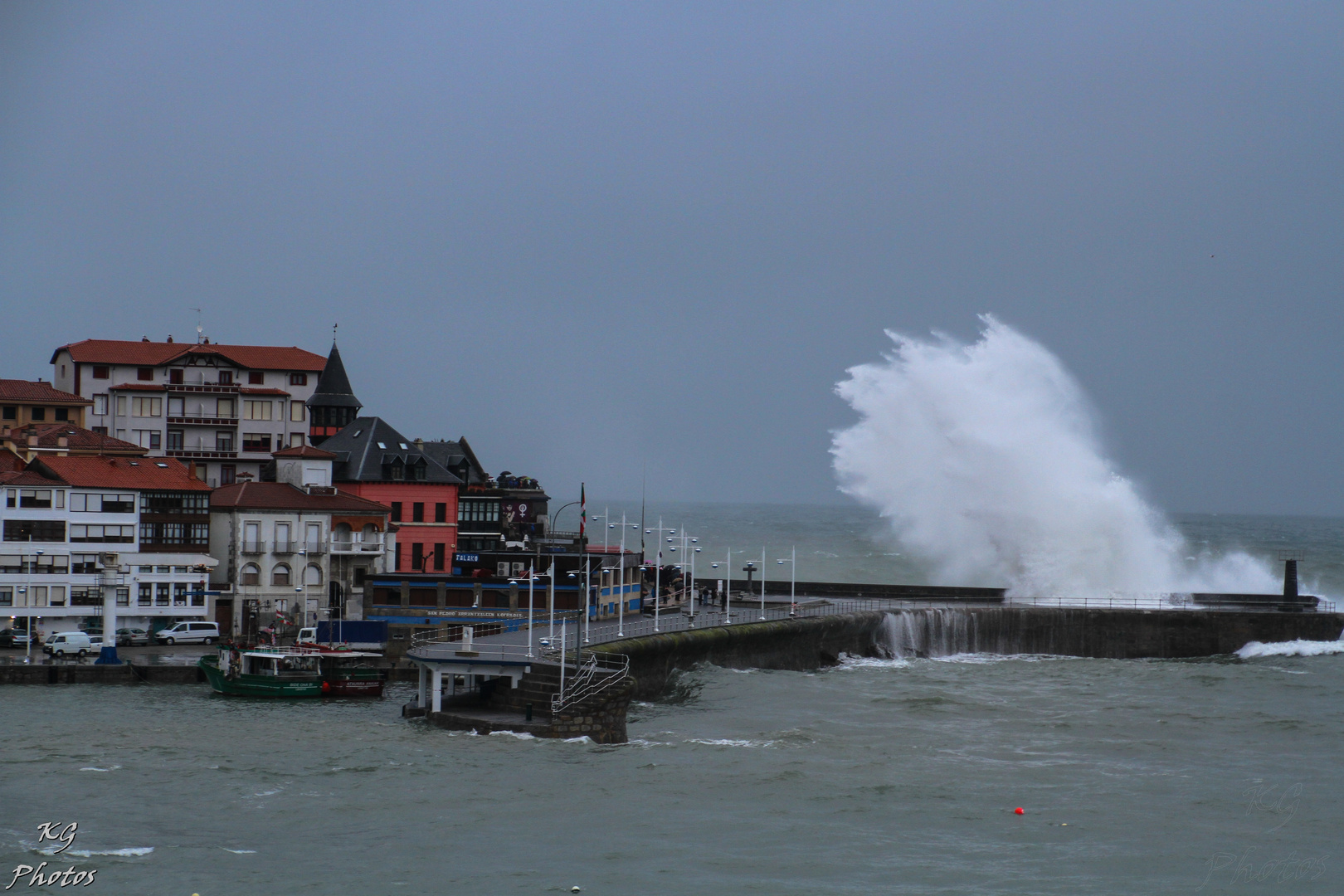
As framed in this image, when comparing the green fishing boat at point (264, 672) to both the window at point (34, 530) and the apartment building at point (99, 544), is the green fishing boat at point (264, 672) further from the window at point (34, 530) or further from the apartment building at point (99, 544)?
the window at point (34, 530)

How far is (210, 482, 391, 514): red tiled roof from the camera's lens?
6838 cm

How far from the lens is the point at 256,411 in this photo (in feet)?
293

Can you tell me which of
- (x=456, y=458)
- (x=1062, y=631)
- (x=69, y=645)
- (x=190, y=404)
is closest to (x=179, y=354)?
(x=190, y=404)

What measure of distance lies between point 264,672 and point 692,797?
23.8m

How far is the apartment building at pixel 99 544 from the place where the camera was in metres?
63.6

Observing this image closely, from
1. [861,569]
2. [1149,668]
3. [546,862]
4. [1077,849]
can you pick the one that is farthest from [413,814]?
[861,569]

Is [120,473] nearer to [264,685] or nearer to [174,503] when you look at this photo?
[174,503]

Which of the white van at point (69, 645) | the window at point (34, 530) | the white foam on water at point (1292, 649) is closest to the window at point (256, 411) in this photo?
the window at point (34, 530)

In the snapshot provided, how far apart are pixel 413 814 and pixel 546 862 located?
4642 millimetres

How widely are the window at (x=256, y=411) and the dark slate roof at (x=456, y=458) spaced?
9.86 meters

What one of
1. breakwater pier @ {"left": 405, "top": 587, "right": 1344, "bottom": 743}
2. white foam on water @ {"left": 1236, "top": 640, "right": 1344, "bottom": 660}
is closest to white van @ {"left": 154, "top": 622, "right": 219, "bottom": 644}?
breakwater pier @ {"left": 405, "top": 587, "right": 1344, "bottom": 743}

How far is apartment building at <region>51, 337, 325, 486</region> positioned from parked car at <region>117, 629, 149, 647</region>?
24154 mm

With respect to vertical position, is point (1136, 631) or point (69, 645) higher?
point (1136, 631)

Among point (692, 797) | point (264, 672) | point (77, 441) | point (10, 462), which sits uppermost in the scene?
point (77, 441)
